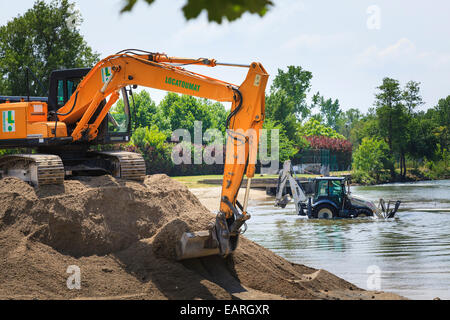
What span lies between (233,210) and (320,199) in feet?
47.6

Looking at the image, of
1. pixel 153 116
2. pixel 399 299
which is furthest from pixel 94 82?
pixel 153 116

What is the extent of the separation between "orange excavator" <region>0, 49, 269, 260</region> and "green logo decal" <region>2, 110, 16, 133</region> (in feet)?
0.07

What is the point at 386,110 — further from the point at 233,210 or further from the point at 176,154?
the point at 233,210

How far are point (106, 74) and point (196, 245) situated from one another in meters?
3.98

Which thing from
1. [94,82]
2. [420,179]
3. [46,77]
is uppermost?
[46,77]

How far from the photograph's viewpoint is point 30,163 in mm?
11086

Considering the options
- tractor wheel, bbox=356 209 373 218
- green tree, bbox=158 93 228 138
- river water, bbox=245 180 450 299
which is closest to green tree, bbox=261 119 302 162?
green tree, bbox=158 93 228 138

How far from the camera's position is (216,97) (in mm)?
9859

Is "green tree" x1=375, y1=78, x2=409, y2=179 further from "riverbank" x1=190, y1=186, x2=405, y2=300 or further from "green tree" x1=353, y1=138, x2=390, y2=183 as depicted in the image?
"riverbank" x1=190, y1=186, x2=405, y2=300

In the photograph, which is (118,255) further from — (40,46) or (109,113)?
(40,46)

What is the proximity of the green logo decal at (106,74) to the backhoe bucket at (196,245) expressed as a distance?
145 inches

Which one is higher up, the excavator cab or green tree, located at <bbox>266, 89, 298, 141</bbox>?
green tree, located at <bbox>266, 89, 298, 141</bbox>

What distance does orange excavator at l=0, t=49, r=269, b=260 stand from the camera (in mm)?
9211

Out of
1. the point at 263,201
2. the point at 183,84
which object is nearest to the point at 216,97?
the point at 183,84
